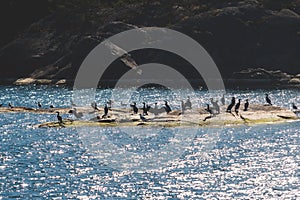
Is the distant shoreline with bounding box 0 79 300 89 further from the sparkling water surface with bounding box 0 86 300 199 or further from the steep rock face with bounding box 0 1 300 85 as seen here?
the sparkling water surface with bounding box 0 86 300 199

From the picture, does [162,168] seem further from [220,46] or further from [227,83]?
[220,46]

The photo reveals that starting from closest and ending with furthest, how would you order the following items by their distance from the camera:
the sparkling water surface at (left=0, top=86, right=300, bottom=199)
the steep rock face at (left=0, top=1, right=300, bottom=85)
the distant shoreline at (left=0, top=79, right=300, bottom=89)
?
the sparkling water surface at (left=0, top=86, right=300, bottom=199) < the distant shoreline at (left=0, top=79, right=300, bottom=89) < the steep rock face at (left=0, top=1, right=300, bottom=85)

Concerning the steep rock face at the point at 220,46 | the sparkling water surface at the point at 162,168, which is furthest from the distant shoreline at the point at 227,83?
the sparkling water surface at the point at 162,168

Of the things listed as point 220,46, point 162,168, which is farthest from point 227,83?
point 162,168

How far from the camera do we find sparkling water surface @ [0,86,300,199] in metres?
51.9

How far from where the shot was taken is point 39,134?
82062 millimetres

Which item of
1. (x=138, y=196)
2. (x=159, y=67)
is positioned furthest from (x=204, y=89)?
(x=138, y=196)

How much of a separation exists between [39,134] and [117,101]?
43845 mm

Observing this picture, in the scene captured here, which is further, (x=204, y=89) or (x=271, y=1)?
(x=271, y=1)

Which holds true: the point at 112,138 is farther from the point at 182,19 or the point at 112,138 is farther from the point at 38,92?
the point at 182,19

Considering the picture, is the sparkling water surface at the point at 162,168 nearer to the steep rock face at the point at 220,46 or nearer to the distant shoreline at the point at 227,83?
the distant shoreline at the point at 227,83

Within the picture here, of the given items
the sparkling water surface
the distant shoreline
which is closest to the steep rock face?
the distant shoreline

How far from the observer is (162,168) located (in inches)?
2419

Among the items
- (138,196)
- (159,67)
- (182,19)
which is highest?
(182,19)
